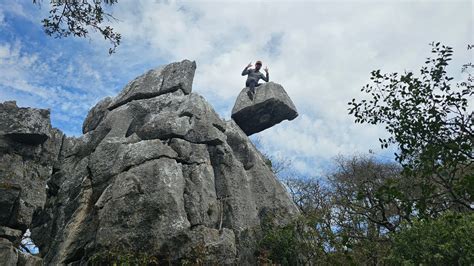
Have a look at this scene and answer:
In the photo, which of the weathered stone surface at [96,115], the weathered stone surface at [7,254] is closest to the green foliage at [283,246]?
the weathered stone surface at [7,254]

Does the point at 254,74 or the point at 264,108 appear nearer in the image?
the point at 264,108

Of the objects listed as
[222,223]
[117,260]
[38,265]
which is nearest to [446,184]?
[117,260]

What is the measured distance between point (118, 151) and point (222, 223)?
6.29 metres

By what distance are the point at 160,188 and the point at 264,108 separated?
13600 millimetres

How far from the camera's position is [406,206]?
7.67 m

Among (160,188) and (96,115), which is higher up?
(96,115)

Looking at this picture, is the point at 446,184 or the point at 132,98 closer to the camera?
the point at 446,184

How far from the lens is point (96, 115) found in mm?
27828

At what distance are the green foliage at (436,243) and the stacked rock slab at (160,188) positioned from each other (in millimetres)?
7906

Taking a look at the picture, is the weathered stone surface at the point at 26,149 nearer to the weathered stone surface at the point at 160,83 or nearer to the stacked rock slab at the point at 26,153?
the stacked rock slab at the point at 26,153

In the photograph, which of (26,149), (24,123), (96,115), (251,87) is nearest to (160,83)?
(96,115)

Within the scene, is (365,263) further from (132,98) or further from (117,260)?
(132,98)

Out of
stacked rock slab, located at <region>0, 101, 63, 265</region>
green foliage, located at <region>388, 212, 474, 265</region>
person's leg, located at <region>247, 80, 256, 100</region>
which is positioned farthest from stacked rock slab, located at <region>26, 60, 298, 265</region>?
green foliage, located at <region>388, 212, 474, 265</region>

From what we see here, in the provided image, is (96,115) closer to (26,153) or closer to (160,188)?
(26,153)
